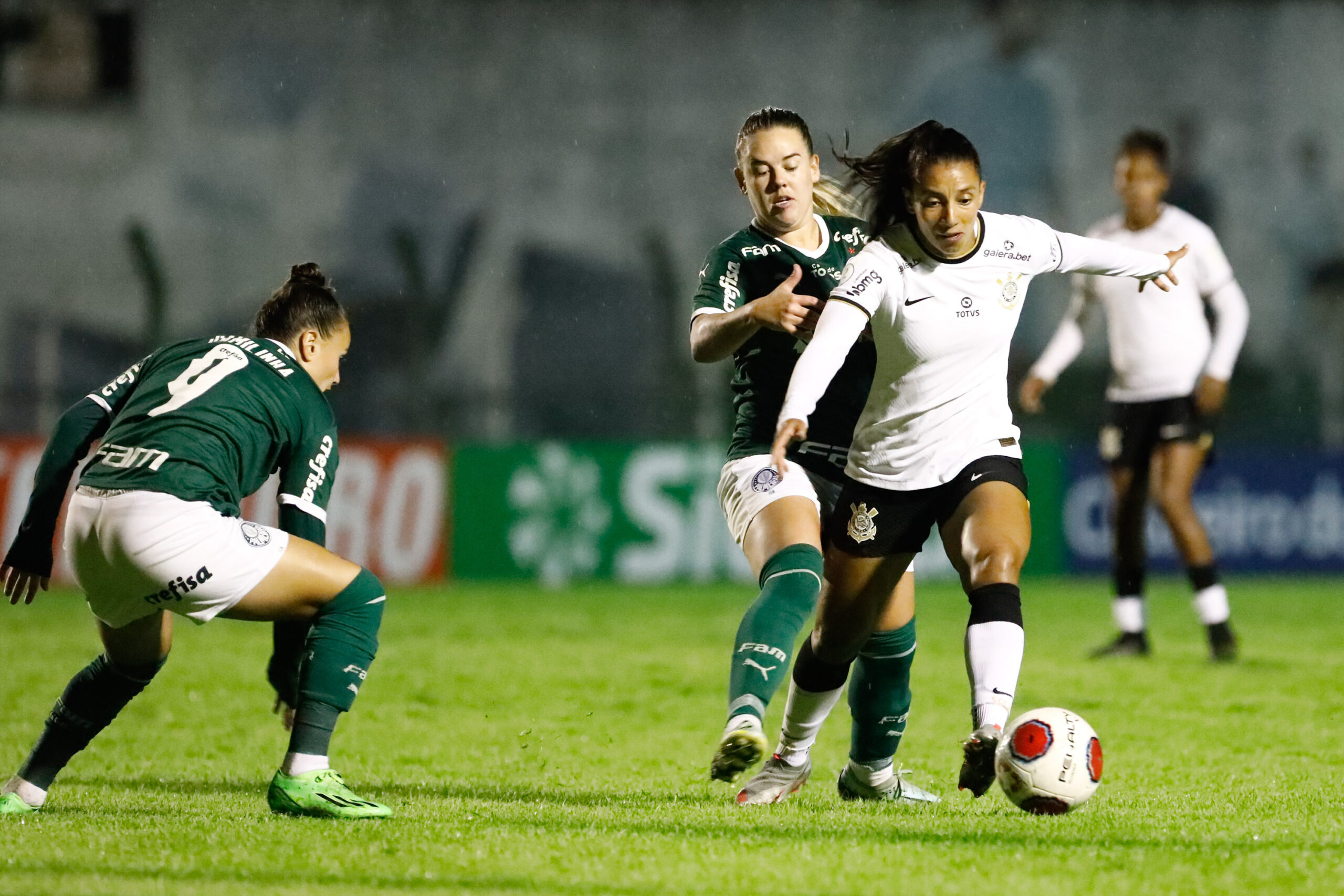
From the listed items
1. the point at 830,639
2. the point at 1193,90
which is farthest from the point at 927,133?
the point at 1193,90

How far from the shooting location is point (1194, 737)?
6023 millimetres

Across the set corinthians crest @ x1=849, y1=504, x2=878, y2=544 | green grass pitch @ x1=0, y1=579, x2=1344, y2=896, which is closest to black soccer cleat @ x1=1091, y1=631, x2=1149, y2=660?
green grass pitch @ x1=0, y1=579, x2=1344, y2=896

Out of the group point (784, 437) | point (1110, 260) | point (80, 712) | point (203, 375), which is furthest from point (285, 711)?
point (1110, 260)

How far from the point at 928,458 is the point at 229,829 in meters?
2.02

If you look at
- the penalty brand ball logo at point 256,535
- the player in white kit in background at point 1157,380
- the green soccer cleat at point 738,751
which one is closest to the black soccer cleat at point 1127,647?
the player in white kit in background at point 1157,380

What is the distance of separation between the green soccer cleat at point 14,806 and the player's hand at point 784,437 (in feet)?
7.10

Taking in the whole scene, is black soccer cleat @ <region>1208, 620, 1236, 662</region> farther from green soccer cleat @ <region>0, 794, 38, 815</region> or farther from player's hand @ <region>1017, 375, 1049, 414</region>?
green soccer cleat @ <region>0, 794, 38, 815</region>

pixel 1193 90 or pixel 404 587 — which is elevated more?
pixel 1193 90

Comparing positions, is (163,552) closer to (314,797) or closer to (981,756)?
(314,797)

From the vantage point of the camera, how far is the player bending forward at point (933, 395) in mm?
4262

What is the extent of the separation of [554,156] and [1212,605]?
1342 centimetres

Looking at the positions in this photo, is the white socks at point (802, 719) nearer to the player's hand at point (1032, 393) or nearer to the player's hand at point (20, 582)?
the player's hand at point (20, 582)

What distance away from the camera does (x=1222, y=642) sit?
8.45 metres

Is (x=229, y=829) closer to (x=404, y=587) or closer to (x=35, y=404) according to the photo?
(x=404, y=587)
